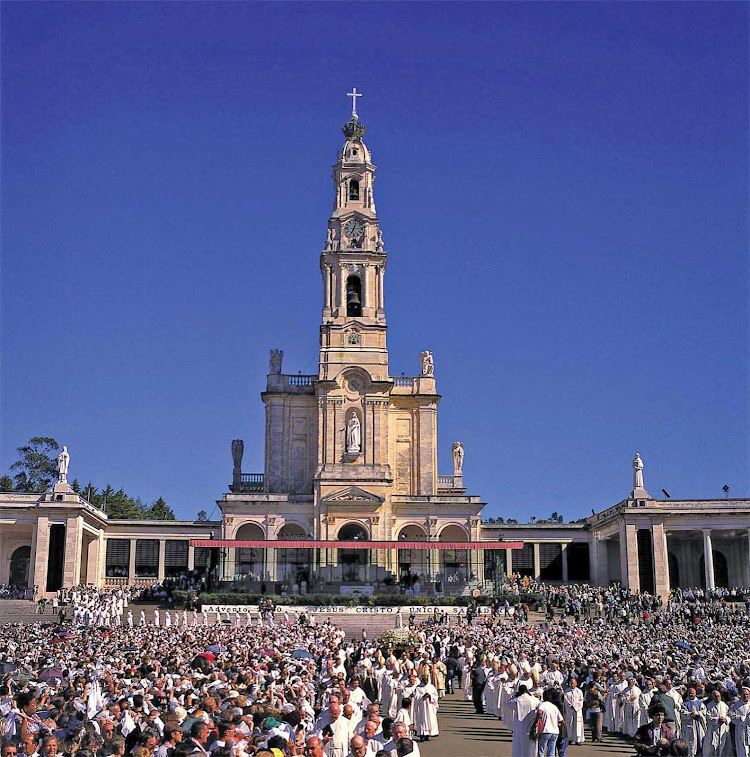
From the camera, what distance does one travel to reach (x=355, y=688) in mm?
21859

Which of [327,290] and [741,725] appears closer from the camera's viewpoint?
[741,725]

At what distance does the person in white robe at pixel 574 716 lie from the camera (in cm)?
2469

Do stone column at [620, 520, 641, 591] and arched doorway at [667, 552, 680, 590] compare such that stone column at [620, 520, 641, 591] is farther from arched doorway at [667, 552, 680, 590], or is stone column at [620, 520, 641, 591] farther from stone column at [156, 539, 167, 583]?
stone column at [156, 539, 167, 583]

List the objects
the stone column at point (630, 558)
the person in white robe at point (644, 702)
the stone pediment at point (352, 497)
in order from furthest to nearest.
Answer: the stone pediment at point (352, 497), the stone column at point (630, 558), the person in white robe at point (644, 702)

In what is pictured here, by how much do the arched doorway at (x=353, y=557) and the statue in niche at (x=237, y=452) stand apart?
979 cm

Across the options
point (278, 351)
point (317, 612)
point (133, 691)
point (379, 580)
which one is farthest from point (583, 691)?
point (278, 351)

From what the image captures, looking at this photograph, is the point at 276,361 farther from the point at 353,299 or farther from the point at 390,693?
the point at 390,693

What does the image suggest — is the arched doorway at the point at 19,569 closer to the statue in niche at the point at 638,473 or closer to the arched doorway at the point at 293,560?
the arched doorway at the point at 293,560

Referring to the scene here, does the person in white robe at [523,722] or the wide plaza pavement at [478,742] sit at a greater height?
the person in white robe at [523,722]

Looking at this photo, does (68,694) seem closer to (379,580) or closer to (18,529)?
(379,580)

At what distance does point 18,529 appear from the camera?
69625 millimetres

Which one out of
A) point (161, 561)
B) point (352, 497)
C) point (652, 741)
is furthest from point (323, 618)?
point (652, 741)

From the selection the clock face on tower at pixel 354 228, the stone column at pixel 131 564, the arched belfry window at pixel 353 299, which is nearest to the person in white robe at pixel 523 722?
the arched belfry window at pixel 353 299

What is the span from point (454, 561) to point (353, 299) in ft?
63.1
